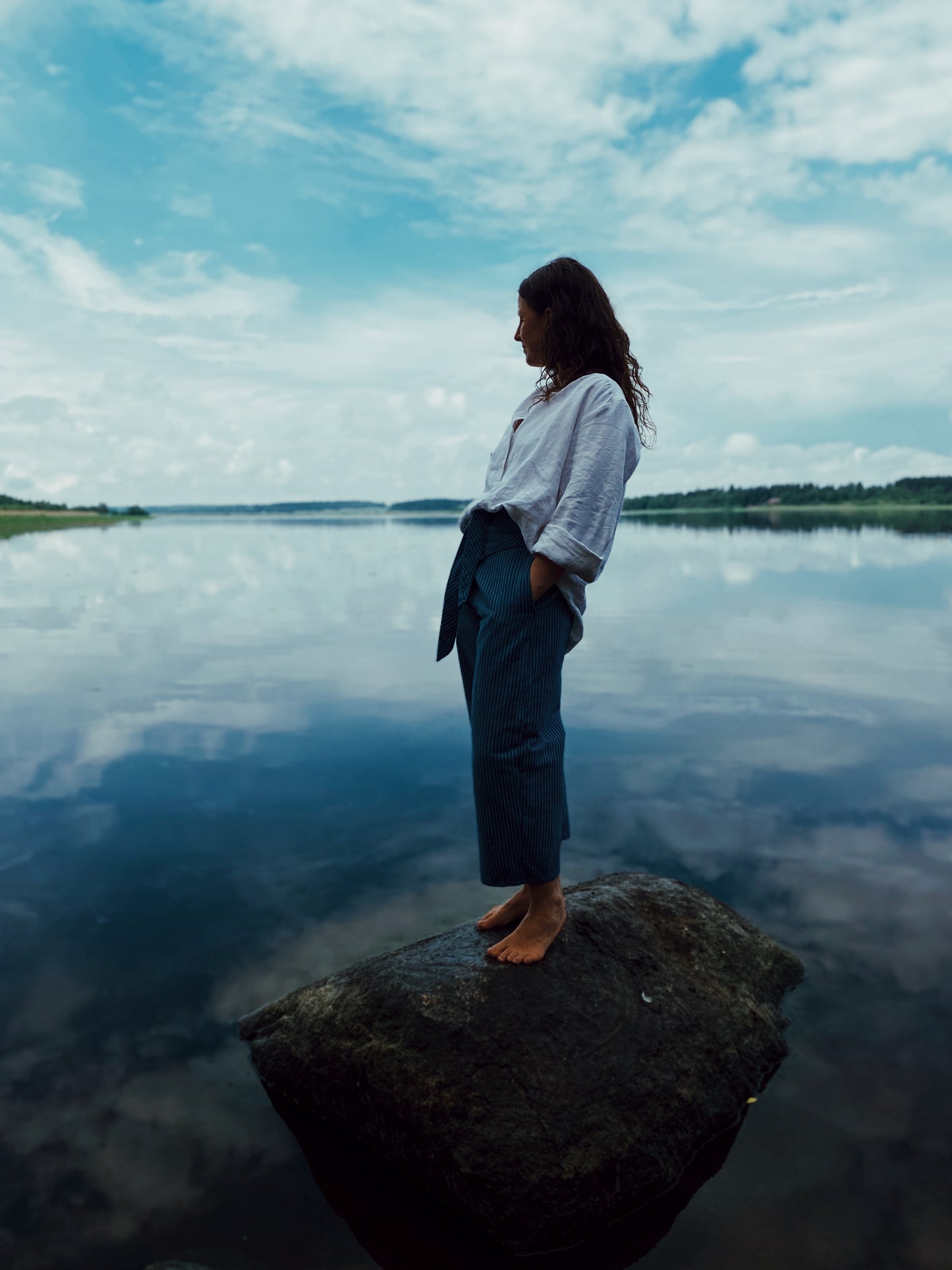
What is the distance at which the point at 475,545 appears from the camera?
3383mm

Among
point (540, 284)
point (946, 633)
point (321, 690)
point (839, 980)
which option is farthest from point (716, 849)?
point (946, 633)

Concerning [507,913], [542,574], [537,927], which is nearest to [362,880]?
[507,913]

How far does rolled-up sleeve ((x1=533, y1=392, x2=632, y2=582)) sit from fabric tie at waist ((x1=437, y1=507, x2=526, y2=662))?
6.3 inches

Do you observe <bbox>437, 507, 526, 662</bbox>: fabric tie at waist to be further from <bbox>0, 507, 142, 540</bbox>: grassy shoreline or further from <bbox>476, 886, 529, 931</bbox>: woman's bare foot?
<bbox>0, 507, 142, 540</bbox>: grassy shoreline

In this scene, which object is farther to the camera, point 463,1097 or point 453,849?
point 453,849

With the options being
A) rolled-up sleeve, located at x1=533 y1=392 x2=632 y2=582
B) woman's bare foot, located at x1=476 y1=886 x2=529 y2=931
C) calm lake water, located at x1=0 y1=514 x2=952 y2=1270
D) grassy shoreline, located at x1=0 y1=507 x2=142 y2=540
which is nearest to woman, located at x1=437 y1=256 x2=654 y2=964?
rolled-up sleeve, located at x1=533 y1=392 x2=632 y2=582

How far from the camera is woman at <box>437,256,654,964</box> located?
10.4 feet

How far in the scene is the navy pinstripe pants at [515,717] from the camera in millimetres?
3213

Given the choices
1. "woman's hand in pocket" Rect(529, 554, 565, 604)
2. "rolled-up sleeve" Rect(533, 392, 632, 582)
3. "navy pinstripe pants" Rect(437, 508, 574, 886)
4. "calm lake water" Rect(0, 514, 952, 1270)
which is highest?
"rolled-up sleeve" Rect(533, 392, 632, 582)

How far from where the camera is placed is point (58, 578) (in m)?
22.1

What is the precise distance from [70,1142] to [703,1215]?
1987 mm

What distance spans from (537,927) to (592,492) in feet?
5.13

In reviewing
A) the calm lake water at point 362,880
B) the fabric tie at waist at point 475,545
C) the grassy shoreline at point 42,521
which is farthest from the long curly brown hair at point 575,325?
the grassy shoreline at point 42,521

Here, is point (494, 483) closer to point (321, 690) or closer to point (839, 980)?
point (839, 980)
